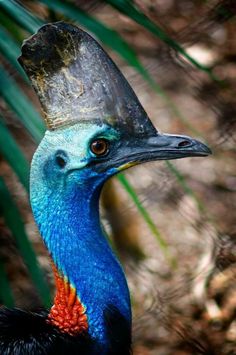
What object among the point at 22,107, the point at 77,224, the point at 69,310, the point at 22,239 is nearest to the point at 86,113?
the point at 77,224

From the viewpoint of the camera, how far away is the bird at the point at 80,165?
202 cm

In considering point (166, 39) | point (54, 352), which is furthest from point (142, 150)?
point (166, 39)

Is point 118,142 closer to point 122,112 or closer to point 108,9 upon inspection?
point 122,112

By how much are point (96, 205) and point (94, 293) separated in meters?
0.18

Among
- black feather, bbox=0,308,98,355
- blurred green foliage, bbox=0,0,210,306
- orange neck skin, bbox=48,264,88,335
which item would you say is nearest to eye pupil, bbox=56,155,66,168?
orange neck skin, bbox=48,264,88,335

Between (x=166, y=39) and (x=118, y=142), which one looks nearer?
(x=118, y=142)

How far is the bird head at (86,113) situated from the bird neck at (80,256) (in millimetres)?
44

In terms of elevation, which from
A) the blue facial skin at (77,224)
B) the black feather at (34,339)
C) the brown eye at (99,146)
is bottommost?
the black feather at (34,339)

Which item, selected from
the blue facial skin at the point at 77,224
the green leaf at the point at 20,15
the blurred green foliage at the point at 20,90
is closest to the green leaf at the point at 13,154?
the blurred green foliage at the point at 20,90

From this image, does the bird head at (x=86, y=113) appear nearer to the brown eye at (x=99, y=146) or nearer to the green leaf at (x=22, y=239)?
the brown eye at (x=99, y=146)

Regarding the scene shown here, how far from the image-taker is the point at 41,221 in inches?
81.9

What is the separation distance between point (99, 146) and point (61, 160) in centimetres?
8

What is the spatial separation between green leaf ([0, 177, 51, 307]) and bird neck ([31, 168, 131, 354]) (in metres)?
0.60

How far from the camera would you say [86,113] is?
2.01 meters
